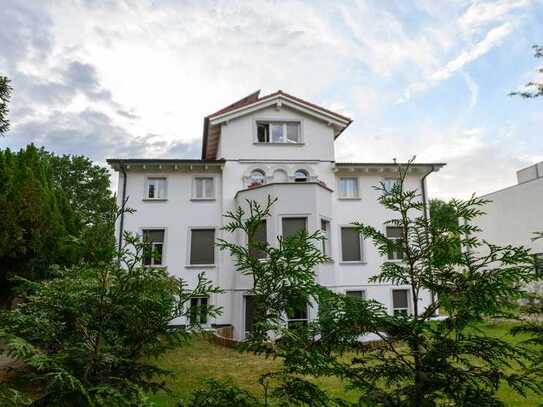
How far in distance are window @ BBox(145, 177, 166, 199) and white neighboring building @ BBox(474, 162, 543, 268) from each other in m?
19.8

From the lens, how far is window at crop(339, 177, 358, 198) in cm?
1691

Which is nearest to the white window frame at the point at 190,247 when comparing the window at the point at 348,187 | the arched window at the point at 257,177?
the arched window at the point at 257,177

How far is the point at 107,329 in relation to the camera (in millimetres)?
2125

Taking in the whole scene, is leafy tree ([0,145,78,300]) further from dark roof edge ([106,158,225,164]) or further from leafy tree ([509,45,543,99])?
leafy tree ([509,45,543,99])

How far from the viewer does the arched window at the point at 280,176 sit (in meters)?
16.2

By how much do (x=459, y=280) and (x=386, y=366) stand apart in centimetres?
73

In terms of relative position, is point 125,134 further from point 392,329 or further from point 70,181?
point 392,329

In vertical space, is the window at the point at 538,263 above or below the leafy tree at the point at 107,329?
above

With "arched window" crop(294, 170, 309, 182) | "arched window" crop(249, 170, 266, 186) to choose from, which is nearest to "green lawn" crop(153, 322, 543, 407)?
"arched window" crop(249, 170, 266, 186)

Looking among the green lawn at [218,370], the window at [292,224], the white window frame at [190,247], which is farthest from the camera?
the white window frame at [190,247]

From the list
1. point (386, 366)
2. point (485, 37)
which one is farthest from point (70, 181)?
point (386, 366)

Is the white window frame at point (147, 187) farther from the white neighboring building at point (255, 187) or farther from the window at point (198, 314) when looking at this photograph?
the window at point (198, 314)

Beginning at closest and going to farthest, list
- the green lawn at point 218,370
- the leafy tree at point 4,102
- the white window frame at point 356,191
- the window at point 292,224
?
the green lawn at point 218,370 < the leafy tree at point 4,102 < the window at point 292,224 < the white window frame at point 356,191

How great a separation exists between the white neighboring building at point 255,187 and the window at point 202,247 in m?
0.05
